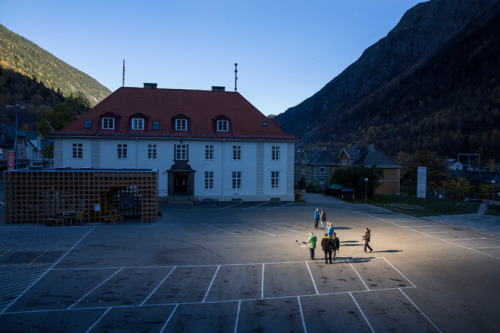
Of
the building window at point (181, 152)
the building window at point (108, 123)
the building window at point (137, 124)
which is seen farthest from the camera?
the building window at point (181, 152)

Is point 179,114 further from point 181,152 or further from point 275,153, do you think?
point 275,153

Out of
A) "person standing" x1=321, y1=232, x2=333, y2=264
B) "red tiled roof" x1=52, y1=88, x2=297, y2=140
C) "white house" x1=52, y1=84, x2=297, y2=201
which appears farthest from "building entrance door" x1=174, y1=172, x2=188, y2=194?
"person standing" x1=321, y1=232, x2=333, y2=264

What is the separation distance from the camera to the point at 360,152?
222 feet

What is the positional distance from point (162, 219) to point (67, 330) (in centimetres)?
1816

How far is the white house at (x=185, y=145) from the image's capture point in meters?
36.9

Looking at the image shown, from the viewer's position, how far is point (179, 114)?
126 feet

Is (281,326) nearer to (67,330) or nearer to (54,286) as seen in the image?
(67,330)

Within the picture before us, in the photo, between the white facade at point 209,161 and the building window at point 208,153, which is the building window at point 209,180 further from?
the building window at point 208,153

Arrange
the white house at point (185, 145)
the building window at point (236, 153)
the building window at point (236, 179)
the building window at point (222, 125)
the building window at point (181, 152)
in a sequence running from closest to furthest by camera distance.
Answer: the white house at point (185, 145) < the building window at point (181, 152) < the building window at point (236, 179) < the building window at point (236, 153) < the building window at point (222, 125)

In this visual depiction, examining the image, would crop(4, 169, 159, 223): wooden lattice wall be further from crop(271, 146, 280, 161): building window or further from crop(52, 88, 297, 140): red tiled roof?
crop(271, 146, 280, 161): building window

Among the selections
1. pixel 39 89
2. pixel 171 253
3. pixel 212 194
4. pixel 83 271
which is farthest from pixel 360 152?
pixel 39 89

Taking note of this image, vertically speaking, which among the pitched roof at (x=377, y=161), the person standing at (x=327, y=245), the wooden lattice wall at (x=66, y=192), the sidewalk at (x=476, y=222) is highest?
the pitched roof at (x=377, y=161)

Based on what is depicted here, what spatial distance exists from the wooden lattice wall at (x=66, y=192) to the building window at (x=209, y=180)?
12038mm

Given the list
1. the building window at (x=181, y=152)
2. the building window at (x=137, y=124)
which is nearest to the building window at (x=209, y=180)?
the building window at (x=181, y=152)
